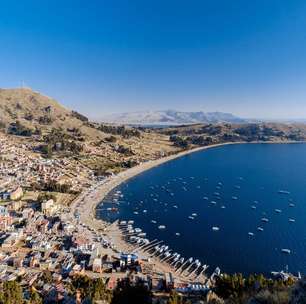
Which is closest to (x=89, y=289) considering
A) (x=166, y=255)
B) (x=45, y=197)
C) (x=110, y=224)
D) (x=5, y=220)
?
(x=166, y=255)

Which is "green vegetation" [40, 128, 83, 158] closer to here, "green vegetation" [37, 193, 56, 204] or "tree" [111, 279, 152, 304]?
"green vegetation" [37, 193, 56, 204]

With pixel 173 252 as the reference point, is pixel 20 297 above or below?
above

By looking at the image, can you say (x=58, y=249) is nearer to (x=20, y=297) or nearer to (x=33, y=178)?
(x=20, y=297)

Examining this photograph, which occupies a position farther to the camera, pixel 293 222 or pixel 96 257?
pixel 293 222

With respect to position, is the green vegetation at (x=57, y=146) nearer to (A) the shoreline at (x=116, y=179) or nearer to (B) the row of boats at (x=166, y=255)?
(A) the shoreline at (x=116, y=179)

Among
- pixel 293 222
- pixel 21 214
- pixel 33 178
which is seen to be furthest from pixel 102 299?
pixel 33 178

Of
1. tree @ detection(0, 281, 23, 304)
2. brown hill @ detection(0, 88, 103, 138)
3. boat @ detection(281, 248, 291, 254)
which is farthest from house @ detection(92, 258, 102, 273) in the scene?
brown hill @ detection(0, 88, 103, 138)

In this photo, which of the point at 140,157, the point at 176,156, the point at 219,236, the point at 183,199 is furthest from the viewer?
the point at 176,156

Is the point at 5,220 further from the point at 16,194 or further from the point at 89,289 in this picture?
the point at 89,289
